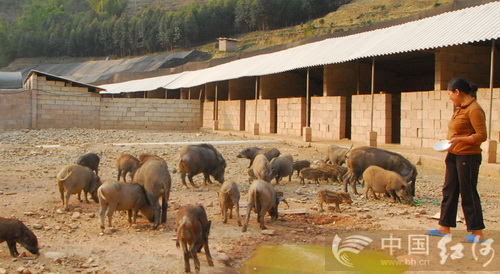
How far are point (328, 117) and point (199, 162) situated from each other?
9982mm

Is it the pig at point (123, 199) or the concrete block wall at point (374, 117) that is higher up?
the concrete block wall at point (374, 117)

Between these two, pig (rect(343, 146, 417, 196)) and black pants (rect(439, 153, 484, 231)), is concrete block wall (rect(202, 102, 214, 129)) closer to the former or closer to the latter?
pig (rect(343, 146, 417, 196))

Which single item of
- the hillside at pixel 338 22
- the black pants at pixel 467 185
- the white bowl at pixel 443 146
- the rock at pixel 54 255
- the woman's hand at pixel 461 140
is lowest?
the rock at pixel 54 255

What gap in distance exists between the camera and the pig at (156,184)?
657 centimetres

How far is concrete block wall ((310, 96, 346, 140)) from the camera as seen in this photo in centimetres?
1791

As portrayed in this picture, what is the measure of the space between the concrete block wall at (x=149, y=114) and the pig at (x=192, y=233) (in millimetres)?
22754

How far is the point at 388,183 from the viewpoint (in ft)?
27.3

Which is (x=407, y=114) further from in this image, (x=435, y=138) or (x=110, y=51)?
(x=110, y=51)

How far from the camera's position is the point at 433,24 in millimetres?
15055

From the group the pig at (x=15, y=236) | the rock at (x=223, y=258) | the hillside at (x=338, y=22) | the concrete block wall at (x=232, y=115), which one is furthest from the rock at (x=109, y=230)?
the hillside at (x=338, y=22)

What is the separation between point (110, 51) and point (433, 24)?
278 feet

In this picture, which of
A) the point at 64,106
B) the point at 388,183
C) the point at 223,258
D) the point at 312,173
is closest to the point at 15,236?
the point at 223,258

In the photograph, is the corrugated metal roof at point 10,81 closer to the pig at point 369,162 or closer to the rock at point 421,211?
the pig at point 369,162

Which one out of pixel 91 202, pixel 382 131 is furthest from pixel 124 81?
pixel 91 202
